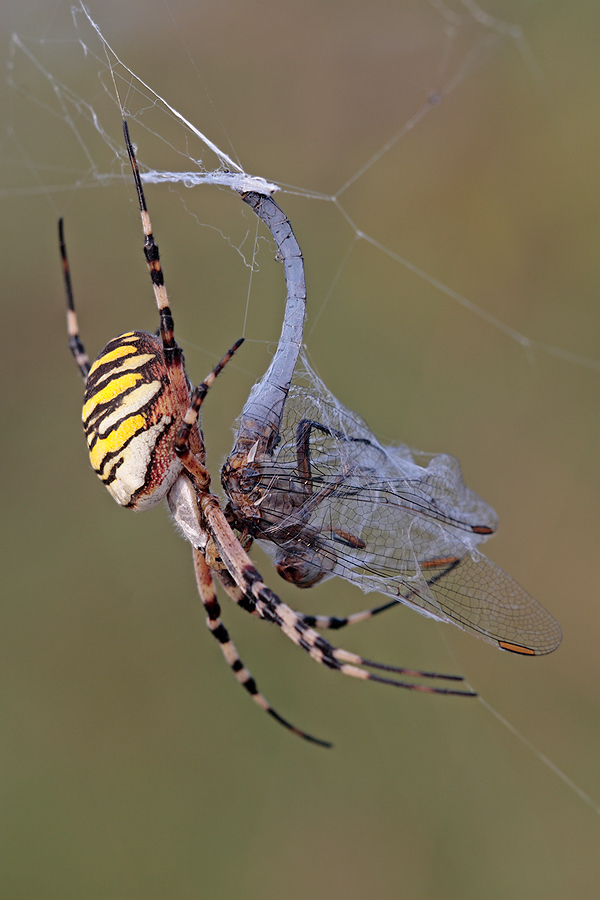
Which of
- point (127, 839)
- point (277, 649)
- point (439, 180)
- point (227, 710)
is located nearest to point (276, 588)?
point (277, 649)

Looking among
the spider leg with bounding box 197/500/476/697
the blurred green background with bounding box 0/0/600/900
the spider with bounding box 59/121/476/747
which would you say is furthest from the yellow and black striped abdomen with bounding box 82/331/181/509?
the blurred green background with bounding box 0/0/600/900

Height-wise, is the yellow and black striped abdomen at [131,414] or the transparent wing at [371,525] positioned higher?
the yellow and black striped abdomen at [131,414]

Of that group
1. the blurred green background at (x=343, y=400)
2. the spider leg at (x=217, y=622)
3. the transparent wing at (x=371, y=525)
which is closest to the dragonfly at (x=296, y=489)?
the transparent wing at (x=371, y=525)

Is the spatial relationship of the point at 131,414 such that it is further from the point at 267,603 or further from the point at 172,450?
the point at 267,603

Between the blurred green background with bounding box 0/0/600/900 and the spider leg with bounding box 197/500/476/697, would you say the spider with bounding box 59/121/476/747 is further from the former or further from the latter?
the blurred green background with bounding box 0/0/600/900

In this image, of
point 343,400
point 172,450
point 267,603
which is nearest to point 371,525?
point 267,603

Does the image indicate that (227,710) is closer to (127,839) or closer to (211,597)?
(127,839)

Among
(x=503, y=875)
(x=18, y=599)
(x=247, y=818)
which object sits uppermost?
(x=18, y=599)

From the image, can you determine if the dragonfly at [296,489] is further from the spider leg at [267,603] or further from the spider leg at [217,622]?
the spider leg at [217,622]
